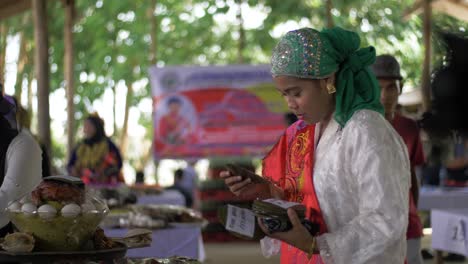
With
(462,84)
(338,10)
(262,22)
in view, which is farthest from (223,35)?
(462,84)

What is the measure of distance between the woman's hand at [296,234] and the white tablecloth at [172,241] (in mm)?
2535

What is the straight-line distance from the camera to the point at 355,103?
223 cm

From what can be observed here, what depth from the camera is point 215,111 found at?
10.1m

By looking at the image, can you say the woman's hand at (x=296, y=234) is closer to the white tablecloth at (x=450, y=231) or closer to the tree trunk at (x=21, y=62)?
the white tablecloth at (x=450, y=231)

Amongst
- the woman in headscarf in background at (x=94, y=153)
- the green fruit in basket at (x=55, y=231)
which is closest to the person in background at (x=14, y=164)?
the green fruit in basket at (x=55, y=231)

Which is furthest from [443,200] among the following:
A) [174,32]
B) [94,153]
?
[174,32]

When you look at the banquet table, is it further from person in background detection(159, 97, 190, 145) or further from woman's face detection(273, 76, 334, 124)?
person in background detection(159, 97, 190, 145)

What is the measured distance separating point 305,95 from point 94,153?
680 centimetres

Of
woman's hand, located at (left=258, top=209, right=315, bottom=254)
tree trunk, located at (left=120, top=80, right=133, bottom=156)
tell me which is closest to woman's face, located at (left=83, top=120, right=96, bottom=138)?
woman's hand, located at (left=258, top=209, right=315, bottom=254)

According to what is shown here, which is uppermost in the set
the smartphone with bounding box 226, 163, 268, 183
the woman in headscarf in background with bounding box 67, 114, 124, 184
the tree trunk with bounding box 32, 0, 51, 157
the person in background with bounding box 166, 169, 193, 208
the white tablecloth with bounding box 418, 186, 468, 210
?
the tree trunk with bounding box 32, 0, 51, 157

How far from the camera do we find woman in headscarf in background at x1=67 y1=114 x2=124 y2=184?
343 inches

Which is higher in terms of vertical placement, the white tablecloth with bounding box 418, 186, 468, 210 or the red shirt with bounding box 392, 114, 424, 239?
the red shirt with bounding box 392, 114, 424, 239

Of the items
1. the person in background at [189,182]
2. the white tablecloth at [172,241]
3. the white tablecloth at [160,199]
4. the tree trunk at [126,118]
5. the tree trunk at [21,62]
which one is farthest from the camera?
the tree trunk at [126,118]

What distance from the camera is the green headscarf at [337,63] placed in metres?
2.20
